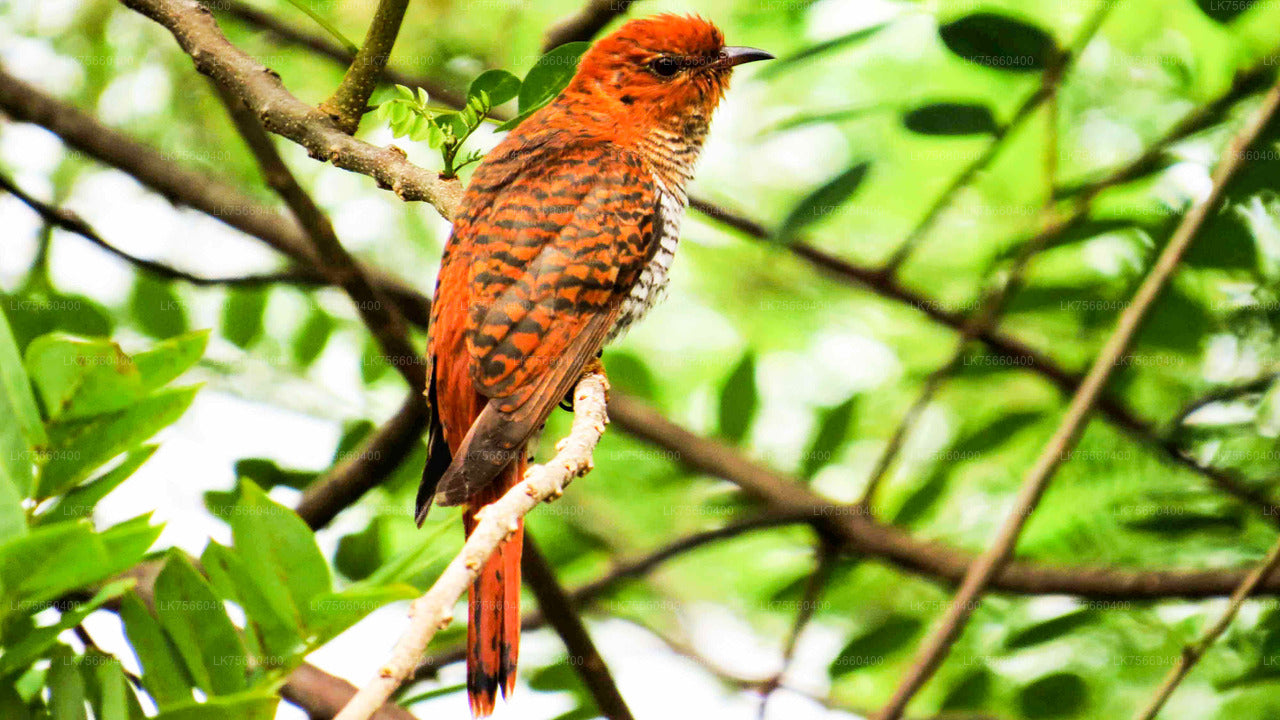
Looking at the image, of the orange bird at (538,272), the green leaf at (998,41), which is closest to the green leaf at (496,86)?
the orange bird at (538,272)

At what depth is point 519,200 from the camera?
292 centimetres

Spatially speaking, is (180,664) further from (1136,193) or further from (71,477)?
(1136,193)

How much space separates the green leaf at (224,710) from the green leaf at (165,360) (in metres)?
0.40

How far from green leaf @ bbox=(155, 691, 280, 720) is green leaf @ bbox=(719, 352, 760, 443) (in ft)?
7.42

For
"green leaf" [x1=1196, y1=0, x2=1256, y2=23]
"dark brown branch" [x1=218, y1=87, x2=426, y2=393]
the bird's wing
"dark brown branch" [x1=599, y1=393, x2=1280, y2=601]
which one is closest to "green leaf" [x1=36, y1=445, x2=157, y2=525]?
the bird's wing

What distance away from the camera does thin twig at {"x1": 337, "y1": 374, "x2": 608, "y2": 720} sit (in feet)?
3.53

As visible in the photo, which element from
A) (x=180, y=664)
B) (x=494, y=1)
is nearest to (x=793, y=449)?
(x=494, y=1)

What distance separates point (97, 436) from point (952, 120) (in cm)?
220

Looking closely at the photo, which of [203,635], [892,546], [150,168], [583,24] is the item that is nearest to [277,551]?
[203,635]

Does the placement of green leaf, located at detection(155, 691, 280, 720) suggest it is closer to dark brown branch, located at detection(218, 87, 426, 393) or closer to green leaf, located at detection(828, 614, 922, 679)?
dark brown branch, located at detection(218, 87, 426, 393)

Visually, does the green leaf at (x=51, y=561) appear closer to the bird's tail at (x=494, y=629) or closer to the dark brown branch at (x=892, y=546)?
the bird's tail at (x=494, y=629)

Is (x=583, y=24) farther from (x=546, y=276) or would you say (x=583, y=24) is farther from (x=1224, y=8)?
(x=1224, y=8)

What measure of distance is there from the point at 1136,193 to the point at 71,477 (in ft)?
9.55

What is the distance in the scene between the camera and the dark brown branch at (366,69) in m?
2.22
